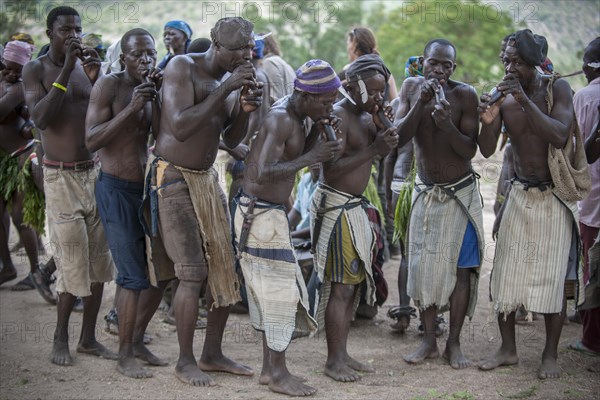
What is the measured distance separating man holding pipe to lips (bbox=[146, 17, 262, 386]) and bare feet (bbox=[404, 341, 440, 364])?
1.18 meters

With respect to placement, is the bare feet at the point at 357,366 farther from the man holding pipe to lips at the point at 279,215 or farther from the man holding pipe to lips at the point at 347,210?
the man holding pipe to lips at the point at 279,215

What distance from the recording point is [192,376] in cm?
452

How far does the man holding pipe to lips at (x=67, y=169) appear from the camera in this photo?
190 inches

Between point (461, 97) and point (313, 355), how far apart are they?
7.05 feet

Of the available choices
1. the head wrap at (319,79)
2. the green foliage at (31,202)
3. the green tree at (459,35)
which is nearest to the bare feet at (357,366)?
the head wrap at (319,79)

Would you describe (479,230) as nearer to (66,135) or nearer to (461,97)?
(461,97)

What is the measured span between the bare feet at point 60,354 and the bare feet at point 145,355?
1.46ft

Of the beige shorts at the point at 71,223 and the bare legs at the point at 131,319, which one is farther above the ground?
the beige shorts at the point at 71,223

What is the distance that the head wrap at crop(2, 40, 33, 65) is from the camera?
19.8 feet

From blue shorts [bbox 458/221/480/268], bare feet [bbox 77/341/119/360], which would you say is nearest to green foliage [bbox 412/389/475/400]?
blue shorts [bbox 458/221/480/268]

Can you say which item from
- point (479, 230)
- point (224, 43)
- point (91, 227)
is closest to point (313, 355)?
point (479, 230)

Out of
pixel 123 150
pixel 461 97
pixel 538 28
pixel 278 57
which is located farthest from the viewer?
pixel 538 28

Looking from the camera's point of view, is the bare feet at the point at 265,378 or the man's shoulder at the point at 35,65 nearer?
the bare feet at the point at 265,378

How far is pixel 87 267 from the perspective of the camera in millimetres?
4961
